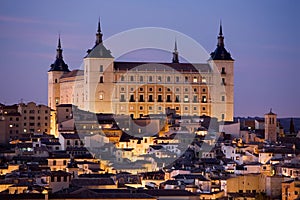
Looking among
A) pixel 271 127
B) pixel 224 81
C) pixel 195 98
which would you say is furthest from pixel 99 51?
pixel 271 127

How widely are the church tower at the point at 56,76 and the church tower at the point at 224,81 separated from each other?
11.3 metres

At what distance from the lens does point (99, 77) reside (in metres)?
64.5

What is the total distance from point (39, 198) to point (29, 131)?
29.4 m

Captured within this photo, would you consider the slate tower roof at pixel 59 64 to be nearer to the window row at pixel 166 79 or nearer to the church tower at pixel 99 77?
the church tower at pixel 99 77

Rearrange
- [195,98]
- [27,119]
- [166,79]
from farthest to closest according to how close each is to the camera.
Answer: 1. [166,79]
2. [195,98]
3. [27,119]

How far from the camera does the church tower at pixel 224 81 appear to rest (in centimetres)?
6450

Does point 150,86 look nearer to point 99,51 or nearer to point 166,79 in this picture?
point 166,79

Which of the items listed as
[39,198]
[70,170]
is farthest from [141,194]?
[70,170]

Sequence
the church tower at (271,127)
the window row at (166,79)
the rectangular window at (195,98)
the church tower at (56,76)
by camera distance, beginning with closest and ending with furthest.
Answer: the church tower at (271,127) → the window row at (166,79) → the rectangular window at (195,98) → the church tower at (56,76)

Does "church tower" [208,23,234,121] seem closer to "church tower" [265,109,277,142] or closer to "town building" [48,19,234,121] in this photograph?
"town building" [48,19,234,121]

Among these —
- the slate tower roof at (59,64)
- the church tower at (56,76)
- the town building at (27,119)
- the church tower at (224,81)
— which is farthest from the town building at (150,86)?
the town building at (27,119)

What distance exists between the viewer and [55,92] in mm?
70625

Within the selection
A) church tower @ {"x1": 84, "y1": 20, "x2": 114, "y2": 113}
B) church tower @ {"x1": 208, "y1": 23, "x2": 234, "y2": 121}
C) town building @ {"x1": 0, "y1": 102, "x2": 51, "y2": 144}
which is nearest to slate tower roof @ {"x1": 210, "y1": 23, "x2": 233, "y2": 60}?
church tower @ {"x1": 208, "y1": 23, "x2": 234, "y2": 121}

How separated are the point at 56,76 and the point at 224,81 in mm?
12843
